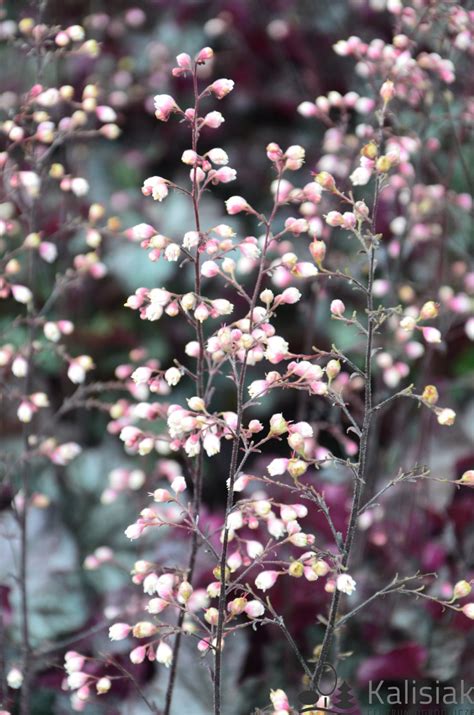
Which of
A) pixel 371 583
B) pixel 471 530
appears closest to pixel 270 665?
pixel 371 583

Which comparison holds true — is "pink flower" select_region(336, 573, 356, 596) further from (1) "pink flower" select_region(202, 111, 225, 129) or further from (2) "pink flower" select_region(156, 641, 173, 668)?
(1) "pink flower" select_region(202, 111, 225, 129)

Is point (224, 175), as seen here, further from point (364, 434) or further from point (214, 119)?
point (364, 434)

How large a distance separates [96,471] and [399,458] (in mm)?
613

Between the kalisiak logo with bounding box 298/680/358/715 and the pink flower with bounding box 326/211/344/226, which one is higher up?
the pink flower with bounding box 326/211/344/226

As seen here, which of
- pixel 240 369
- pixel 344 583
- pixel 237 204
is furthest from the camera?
pixel 240 369

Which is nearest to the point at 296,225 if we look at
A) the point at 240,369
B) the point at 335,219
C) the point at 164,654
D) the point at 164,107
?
the point at 335,219

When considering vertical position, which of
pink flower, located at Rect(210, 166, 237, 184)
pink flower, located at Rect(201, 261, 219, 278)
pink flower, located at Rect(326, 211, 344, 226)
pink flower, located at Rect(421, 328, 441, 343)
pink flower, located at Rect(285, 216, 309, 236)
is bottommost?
pink flower, located at Rect(421, 328, 441, 343)

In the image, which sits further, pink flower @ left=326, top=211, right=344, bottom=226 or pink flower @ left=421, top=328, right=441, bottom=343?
pink flower @ left=421, top=328, right=441, bottom=343

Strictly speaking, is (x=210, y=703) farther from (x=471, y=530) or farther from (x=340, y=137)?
(x=340, y=137)

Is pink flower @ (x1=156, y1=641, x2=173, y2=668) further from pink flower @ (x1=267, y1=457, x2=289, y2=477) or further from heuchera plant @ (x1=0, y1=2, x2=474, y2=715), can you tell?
pink flower @ (x1=267, y1=457, x2=289, y2=477)

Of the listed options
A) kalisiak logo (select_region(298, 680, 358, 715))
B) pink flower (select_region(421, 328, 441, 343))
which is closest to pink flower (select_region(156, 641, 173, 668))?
kalisiak logo (select_region(298, 680, 358, 715))

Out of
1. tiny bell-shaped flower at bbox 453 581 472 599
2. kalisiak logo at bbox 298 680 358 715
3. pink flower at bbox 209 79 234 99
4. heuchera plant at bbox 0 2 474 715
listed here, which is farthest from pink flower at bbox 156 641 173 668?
pink flower at bbox 209 79 234 99

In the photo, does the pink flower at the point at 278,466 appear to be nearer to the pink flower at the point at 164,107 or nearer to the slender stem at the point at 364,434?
the slender stem at the point at 364,434

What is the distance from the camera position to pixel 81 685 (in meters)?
0.84
